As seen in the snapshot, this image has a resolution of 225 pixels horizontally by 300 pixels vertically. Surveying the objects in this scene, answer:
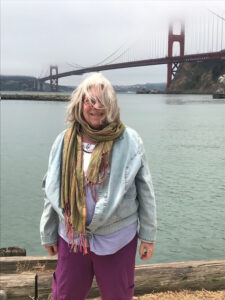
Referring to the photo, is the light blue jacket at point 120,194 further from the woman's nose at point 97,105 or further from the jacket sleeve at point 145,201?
the woman's nose at point 97,105

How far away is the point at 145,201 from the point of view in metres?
1.71

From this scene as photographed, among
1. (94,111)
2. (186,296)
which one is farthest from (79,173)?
(186,296)

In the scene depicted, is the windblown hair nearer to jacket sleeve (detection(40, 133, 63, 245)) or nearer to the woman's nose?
the woman's nose

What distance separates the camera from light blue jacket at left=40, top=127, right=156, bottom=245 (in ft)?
5.41

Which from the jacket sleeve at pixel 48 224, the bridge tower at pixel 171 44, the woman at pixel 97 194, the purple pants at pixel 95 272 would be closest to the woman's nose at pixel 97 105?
the woman at pixel 97 194

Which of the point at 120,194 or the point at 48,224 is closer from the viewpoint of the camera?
the point at 120,194

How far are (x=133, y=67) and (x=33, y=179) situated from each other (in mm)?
41691

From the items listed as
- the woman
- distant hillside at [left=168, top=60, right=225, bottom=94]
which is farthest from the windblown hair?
distant hillside at [left=168, top=60, right=225, bottom=94]

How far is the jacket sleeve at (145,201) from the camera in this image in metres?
1.70

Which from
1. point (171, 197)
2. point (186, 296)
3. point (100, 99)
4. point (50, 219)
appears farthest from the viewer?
point (171, 197)

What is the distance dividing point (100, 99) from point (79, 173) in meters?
0.30

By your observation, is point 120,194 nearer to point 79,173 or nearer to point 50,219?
point 79,173

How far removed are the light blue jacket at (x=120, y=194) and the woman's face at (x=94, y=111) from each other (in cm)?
11

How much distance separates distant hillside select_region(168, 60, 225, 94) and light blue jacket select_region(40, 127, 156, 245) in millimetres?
83353
